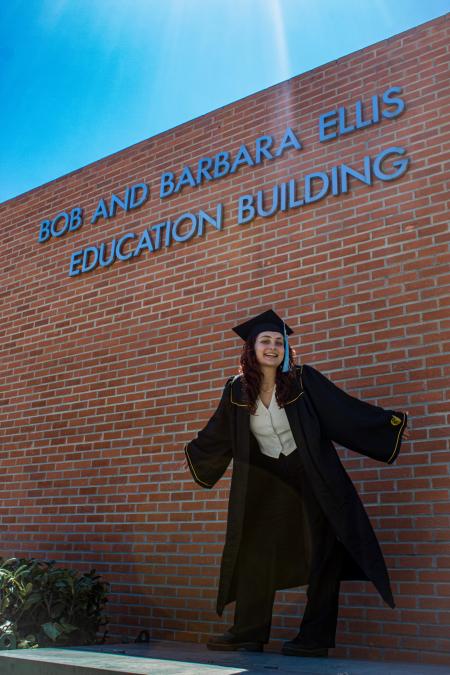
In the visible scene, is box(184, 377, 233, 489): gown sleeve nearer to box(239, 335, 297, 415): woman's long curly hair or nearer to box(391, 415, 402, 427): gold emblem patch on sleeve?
box(239, 335, 297, 415): woman's long curly hair

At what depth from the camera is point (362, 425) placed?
3.73 meters

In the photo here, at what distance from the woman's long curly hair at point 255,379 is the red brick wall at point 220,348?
940 mm

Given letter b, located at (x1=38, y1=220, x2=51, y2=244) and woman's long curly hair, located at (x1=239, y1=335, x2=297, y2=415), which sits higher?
letter b, located at (x1=38, y1=220, x2=51, y2=244)

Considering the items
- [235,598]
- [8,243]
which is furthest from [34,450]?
[235,598]

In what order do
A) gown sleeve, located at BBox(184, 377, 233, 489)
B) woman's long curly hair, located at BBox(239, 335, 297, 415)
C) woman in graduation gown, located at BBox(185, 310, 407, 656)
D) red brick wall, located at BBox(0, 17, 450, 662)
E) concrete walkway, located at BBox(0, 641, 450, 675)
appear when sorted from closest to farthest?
1. concrete walkway, located at BBox(0, 641, 450, 675)
2. woman in graduation gown, located at BBox(185, 310, 407, 656)
3. woman's long curly hair, located at BBox(239, 335, 297, 415)
4. gown sleeve, located at BBox(184, 377, 233, 489)
5. red brick wall, located at BBox(0, 17, 450, 662)

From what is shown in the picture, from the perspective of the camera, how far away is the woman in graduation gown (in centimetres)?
365

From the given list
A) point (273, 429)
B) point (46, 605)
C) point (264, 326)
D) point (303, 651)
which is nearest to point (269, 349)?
point (264, 326)

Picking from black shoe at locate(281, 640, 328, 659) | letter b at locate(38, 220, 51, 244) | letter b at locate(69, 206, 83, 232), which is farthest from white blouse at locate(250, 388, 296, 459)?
letter b at locate(38, 220, 51, 244)

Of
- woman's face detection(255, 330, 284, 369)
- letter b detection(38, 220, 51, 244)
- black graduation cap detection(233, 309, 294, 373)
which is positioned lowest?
woman's face detection(255, 330, 284, 369)

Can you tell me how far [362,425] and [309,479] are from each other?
396 millimetres

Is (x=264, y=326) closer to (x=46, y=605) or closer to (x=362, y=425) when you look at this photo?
(x=362, y=425)

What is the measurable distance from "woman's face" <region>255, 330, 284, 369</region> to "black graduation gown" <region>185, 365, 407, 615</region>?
145mm

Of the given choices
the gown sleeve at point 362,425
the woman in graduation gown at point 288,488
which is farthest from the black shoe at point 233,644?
the gown sleeve at point 362,425

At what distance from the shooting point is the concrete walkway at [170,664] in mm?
2791
